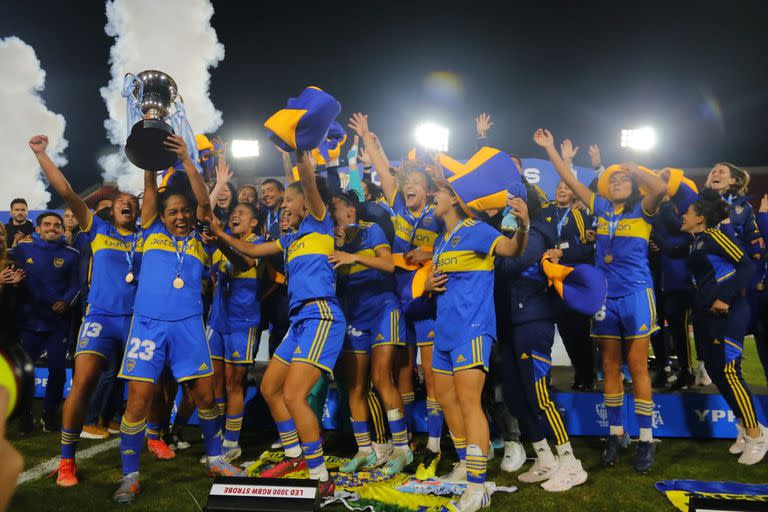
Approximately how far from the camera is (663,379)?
6.74m

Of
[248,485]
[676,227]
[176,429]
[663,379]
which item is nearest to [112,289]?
[176,429]

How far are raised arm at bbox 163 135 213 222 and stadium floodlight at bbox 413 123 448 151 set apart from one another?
11.1 meters

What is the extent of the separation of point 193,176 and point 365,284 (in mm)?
1728

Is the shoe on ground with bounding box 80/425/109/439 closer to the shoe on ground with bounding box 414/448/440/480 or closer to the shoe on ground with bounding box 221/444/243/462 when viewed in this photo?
the shoe on ground with bounding box 221/444/243/462

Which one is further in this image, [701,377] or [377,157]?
[701,377]

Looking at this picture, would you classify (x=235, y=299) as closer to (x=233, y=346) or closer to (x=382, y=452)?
(x=233, y=346)

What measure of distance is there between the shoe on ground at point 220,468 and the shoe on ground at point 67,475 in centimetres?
101

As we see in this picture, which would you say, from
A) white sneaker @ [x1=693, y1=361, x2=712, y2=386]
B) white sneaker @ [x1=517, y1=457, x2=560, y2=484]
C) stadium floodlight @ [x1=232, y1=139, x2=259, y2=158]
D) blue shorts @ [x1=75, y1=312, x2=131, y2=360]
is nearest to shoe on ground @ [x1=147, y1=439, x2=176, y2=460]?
blue shorts @ [x1=75, y1=312, x2=131, y2=360]

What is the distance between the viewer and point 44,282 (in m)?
6.55

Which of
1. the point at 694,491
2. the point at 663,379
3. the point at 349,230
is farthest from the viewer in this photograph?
the point at 663,379

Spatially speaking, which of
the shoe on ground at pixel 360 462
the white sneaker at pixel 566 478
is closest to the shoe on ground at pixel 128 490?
the shoe on ground at pixel 360 462

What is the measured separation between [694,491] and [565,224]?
9.76 ft

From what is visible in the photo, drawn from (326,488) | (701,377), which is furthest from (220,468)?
(701,377)

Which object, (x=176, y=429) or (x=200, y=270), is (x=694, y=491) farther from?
(x=176, y=429)
